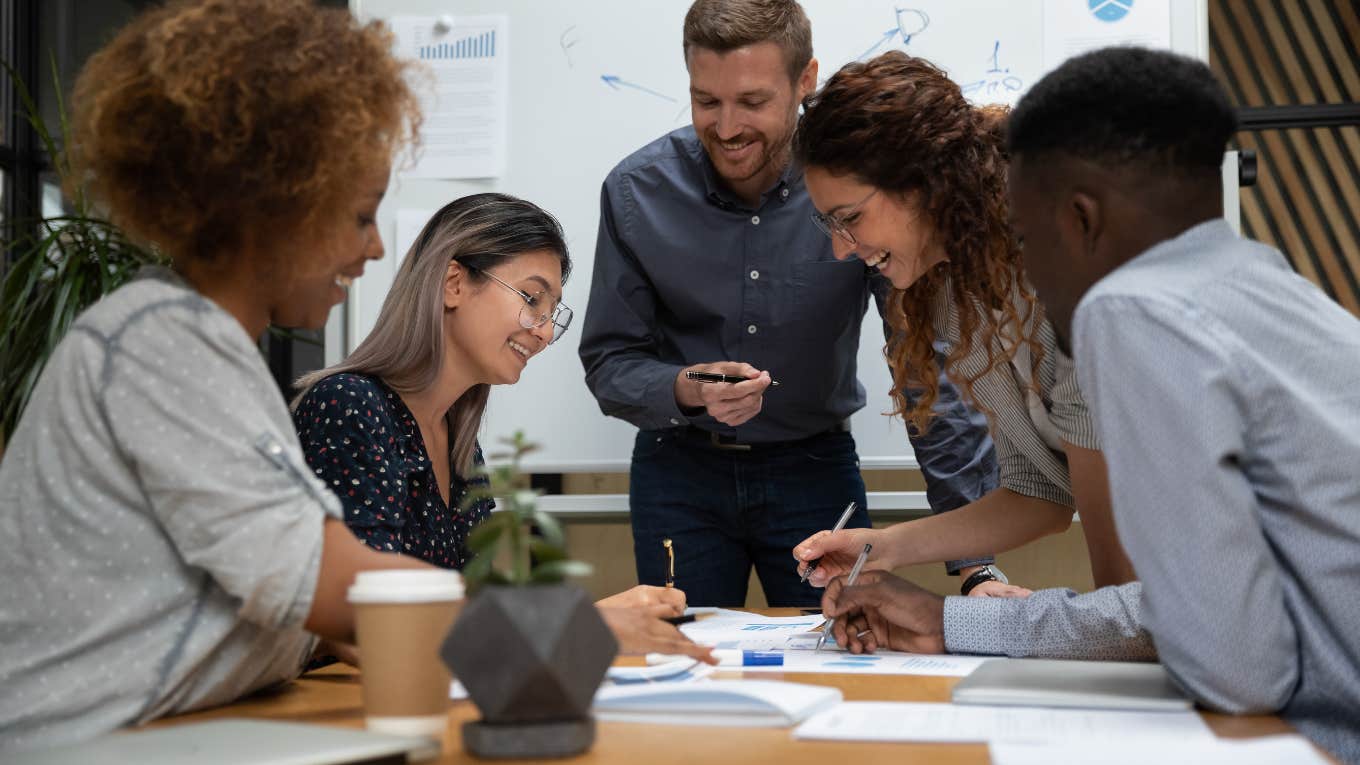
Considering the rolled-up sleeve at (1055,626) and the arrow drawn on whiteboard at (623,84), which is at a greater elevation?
the arrow drawn on whiteboard at (623,84)

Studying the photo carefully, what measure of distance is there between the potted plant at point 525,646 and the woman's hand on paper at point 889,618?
2.56 feet

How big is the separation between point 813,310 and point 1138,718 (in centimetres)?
164

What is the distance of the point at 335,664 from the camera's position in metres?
1.62

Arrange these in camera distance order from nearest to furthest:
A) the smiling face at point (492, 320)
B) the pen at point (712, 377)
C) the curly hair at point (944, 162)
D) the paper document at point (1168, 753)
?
the paper document at point (1168, 753) → the curly hair at point (944, 162) → the smiling face at point (492, 320) → the pen at point (712, 377)

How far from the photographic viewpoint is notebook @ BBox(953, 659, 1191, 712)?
3.68 feet

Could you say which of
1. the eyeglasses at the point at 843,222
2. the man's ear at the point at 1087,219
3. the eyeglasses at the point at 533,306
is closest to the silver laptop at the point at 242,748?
the man's ear at the point at 1087,219

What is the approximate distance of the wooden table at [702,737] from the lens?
37.0 inches

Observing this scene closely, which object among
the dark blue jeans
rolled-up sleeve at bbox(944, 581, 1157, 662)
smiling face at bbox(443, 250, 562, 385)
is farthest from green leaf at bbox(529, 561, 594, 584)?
the dark blue jeans

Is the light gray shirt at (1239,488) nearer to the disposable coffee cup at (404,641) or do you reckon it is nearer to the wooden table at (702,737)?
the wooden table at (702,737)

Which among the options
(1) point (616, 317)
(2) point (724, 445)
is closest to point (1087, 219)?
(2) point (724, 445)

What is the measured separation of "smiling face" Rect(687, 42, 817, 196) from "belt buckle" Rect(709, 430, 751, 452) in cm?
53

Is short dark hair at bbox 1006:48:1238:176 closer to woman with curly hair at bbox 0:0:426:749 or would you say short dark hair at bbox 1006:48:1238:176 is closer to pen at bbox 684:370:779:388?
A: woman with curly hair at bbox 0:0:426:749

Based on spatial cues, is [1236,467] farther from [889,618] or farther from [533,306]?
[533,306]

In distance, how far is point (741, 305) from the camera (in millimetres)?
2666
